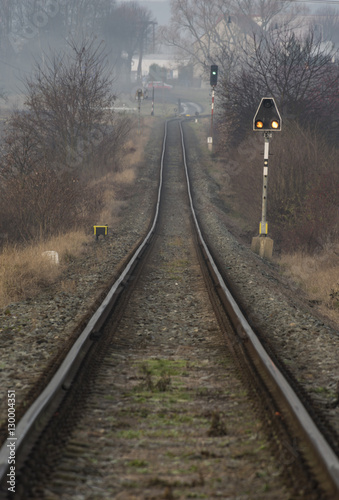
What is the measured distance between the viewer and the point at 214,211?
20.8m

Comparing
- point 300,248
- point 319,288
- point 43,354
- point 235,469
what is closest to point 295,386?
point 235,469

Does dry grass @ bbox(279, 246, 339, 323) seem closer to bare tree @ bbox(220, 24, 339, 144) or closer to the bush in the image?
the bush

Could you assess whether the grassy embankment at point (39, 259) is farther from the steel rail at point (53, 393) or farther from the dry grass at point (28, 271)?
the steel rail at point (53, 393)

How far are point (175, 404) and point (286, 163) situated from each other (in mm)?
15190

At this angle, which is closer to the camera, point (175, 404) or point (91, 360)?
point (175, 404)

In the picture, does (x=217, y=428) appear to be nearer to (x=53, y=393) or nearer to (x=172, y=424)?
(x=172, y=424)

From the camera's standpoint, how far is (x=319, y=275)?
1253cm

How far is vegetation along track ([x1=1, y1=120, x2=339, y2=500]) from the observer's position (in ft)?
10.6

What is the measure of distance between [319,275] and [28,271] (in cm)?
686

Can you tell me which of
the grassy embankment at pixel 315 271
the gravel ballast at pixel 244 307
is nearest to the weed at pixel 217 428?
the gravel ballast at pixel 244 307

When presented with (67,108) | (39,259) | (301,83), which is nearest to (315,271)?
(39,259)

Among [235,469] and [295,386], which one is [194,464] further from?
[295,386]

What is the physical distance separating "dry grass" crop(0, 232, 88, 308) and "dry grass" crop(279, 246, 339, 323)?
5330mm

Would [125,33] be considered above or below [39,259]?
above
